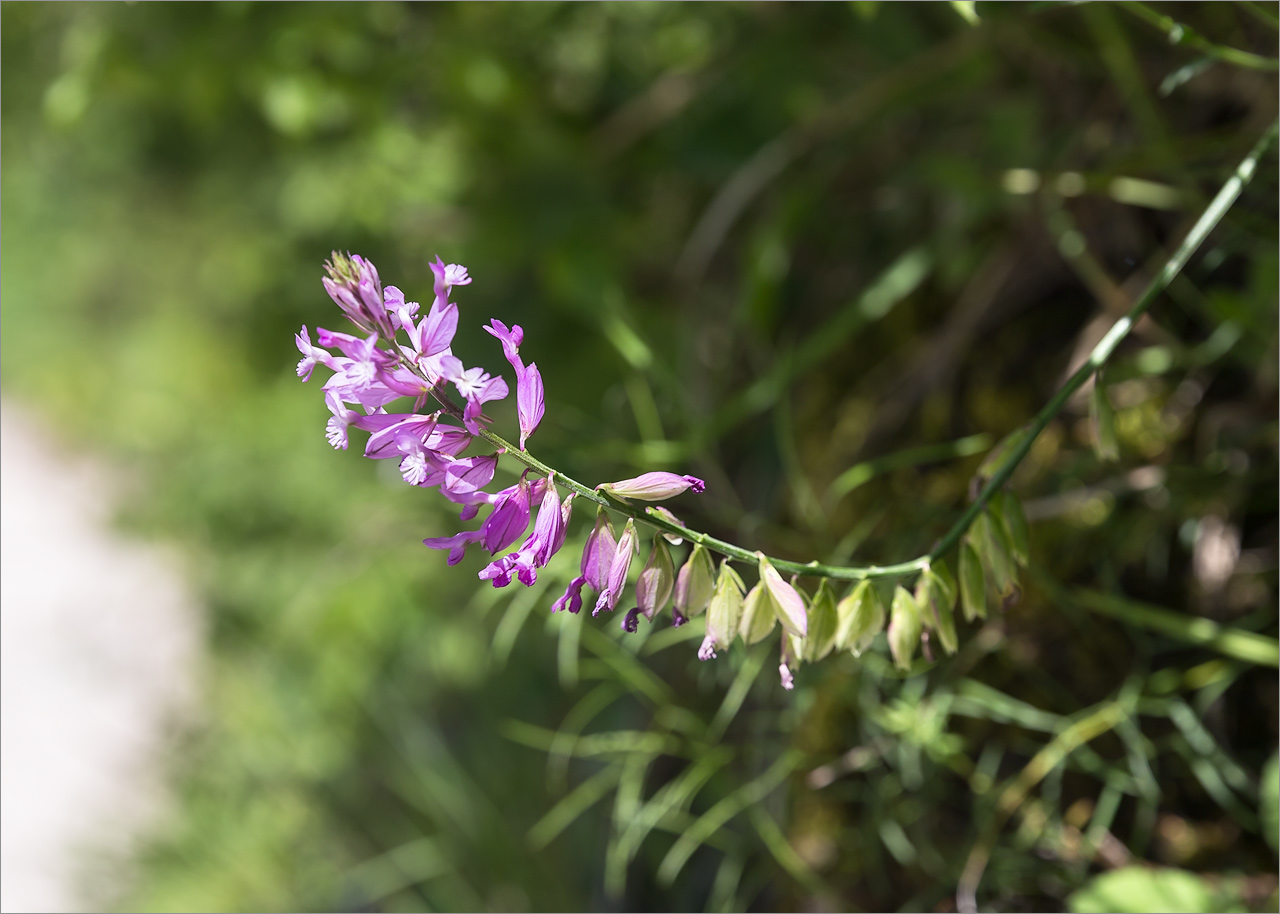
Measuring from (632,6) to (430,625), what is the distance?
0.80 metres

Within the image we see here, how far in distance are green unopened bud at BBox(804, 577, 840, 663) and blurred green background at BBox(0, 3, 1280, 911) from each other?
0.72ft

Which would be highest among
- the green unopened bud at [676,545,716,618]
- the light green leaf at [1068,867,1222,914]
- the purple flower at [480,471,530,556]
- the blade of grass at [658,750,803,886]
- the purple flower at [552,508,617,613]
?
the purple flower at [480,471,530,556]

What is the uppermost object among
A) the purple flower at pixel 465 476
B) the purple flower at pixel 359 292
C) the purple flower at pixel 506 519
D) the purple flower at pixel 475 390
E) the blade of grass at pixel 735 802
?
the purple flower at pixel 359 292

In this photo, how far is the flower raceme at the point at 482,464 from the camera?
0.93ft

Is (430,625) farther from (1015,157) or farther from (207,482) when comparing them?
(1015,157)

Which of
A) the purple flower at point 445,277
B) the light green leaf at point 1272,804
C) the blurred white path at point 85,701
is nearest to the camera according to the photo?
the purple flower at point 445,277

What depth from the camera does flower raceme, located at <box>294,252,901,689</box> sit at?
0.93 ft

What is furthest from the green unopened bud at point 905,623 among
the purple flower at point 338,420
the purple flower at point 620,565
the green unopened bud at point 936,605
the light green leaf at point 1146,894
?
the light green leaf at point 1146,894

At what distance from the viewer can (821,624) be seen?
1.16ft

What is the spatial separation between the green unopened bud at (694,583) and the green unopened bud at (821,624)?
0.05m

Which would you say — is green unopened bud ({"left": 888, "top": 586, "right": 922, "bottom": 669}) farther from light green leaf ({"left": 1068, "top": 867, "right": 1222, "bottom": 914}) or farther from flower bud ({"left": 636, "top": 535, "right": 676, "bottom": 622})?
light green leaf ({"left": 1068, "top": 867, "right": 1222, "bottom": 914})

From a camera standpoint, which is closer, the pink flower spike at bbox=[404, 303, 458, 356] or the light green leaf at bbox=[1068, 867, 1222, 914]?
the pink flower spike at bbox=[404, 303, 458, 356]

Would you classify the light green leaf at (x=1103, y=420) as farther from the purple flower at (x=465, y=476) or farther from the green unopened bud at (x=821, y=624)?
the purple flower at (x=465, y=476)

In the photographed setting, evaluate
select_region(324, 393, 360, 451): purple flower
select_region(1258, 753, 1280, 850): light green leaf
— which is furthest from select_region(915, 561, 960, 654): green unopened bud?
select_region(1258, 753, 1280, 850): light green leaf
